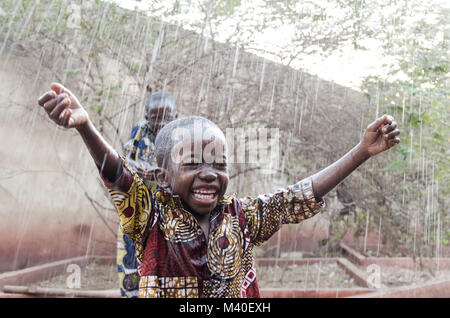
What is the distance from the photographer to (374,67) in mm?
4668

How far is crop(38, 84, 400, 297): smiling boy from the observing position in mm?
1367

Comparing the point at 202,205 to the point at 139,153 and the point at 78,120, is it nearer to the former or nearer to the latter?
the point at 78,120

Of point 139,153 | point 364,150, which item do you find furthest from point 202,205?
point 139,153

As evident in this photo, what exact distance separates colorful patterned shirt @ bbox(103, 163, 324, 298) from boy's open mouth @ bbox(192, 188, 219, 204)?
0.08 meters

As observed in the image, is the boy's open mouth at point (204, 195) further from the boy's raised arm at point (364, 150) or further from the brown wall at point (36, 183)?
the brown wall at point (36, 183)

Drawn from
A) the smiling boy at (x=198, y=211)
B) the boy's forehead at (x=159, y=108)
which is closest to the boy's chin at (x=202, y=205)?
the smiling boy at (x=198, y=211)

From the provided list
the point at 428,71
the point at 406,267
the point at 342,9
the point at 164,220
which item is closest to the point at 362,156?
the point at 164,220

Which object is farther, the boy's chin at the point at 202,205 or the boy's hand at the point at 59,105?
the boy's chin at the point at 202,205

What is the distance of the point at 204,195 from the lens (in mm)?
1430

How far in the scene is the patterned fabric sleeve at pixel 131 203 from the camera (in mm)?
1327

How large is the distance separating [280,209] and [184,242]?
465 millimetres
